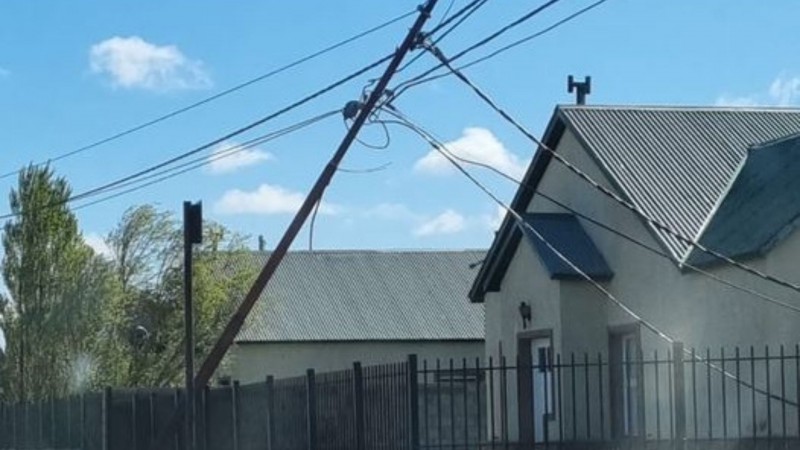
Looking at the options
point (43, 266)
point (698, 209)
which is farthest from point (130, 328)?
point (698, 209)

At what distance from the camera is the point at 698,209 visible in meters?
19.9

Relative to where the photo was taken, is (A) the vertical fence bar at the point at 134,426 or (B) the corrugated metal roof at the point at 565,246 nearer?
(B) the corrugated metal roof at the point at 565,246

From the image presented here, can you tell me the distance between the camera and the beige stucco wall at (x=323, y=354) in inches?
1612

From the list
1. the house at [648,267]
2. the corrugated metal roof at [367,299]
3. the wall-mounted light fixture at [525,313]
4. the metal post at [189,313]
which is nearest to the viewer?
the house at [648,267]

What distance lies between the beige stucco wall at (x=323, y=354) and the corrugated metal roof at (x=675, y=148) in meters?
19.4

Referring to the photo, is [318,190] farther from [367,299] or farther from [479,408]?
[367,299]

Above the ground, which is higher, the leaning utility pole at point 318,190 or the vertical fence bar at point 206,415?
the leaning utility pole at point 318,190

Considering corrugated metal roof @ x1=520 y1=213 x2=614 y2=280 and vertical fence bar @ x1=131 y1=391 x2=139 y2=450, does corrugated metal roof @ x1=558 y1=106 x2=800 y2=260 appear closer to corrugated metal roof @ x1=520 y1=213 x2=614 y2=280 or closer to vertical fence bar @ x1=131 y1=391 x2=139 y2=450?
corrugated metal roof @ x1=520 y1=213 x2=614 y2=280

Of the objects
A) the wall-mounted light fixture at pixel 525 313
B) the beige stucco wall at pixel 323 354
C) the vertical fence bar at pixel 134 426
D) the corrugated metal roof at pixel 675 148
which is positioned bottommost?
the vertical fence bar at pixel 134 426

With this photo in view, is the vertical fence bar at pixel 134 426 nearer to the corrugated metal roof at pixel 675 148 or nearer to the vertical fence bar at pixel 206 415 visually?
the vertical fence bar at pixel 206 415

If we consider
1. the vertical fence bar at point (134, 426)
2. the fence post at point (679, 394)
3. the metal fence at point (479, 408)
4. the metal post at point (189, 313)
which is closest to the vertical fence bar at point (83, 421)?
the metal fence at point (479, 408)

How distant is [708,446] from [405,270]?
107ft

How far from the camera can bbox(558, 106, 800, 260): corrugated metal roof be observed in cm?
1988

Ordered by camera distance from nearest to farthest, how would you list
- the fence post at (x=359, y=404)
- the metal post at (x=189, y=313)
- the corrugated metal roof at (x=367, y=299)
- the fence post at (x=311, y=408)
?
the fence post at (x=359, y=404) < the fence post at (x=311, y=408) < the metal post at (x=189, y=313) < the corrugated metal roof at (x=367, y=299)
